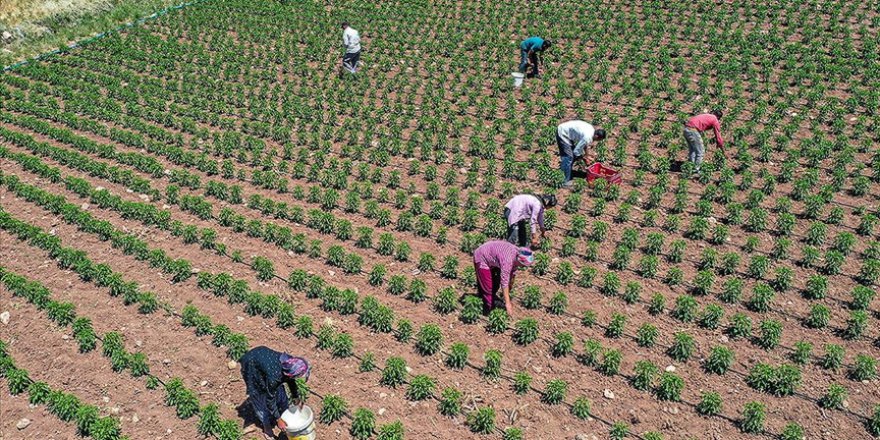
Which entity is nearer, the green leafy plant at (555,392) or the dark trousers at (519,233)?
the green leafy plant at (555,392)

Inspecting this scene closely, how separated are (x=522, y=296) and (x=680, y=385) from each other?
2.53m

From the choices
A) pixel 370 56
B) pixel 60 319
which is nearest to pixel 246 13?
pixel 370 56

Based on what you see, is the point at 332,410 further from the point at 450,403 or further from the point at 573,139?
the point at 573,139

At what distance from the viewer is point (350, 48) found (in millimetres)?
18250

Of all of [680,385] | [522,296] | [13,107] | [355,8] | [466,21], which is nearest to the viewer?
[680,385]

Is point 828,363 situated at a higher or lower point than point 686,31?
lower

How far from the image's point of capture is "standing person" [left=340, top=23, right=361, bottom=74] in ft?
59.1

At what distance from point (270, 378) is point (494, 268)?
3.31 m

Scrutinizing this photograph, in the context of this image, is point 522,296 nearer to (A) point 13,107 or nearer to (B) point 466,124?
(B) point 466,124

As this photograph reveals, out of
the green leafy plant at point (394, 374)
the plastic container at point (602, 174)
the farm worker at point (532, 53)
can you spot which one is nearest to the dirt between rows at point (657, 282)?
the plastic container at point (602, 174)

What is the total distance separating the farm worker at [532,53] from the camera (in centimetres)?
1702

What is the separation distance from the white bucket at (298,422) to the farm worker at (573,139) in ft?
21.6

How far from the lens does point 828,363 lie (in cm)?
866

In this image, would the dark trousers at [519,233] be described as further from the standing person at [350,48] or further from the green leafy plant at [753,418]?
the standing person at [350,48]
